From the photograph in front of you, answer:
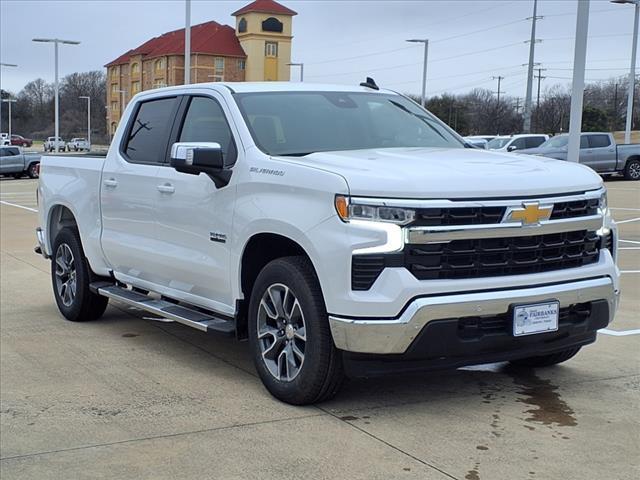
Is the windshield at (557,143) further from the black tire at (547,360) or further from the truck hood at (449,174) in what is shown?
the truck hood at (449,174)

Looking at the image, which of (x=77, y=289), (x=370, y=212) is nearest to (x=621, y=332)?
(x=370, y=212)

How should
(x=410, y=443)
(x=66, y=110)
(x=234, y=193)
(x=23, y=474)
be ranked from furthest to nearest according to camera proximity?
(x=66, y=110) < (x=234, y=193) < (x=410, y=443) < (x=23, y=474)

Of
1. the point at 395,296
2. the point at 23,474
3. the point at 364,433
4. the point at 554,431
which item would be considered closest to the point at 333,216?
the point at 395,296

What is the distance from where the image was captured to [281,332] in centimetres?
505

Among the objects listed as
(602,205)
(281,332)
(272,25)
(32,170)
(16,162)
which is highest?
(272,25)

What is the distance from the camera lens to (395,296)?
4.38 m

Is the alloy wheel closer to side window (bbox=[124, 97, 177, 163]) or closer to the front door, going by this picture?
the front door

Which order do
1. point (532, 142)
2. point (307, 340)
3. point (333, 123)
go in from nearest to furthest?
1. point (307, 340)
2. point (333, 123)
3. point (532, 142)

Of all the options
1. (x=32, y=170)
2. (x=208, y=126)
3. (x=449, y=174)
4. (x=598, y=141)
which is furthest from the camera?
(x=32, y=170)

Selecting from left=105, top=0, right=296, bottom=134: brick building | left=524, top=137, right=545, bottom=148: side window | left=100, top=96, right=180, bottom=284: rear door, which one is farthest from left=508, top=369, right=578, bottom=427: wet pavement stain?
left=105, top=0, right=296, bottom=134: brick building

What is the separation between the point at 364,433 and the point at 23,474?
176 cm

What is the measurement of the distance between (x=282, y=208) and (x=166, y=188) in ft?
4.91

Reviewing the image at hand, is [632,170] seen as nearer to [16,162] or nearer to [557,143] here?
[557,143]

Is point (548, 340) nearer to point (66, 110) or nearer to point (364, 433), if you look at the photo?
point (364, 433)
